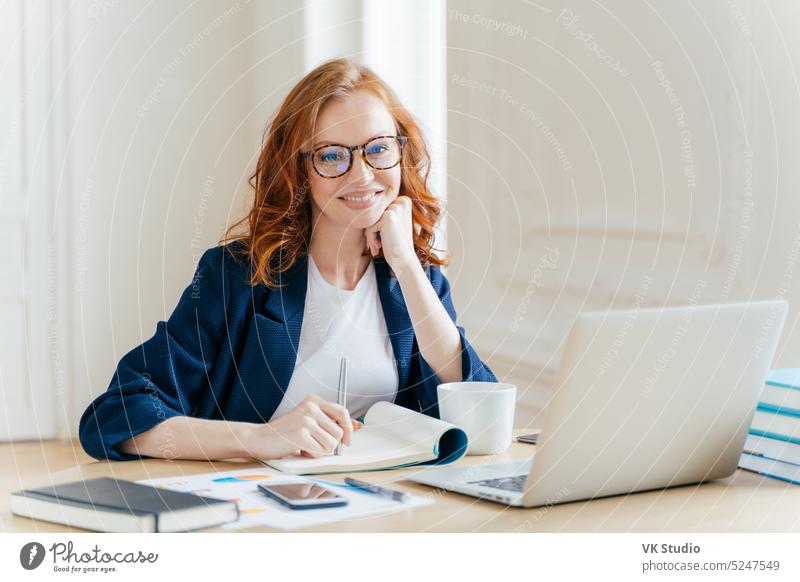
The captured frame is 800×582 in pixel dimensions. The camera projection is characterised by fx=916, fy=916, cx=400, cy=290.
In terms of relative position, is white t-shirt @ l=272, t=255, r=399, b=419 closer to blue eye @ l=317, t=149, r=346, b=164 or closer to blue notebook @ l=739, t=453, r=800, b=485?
blue eye @ l=317, t=149, r=346, b=164

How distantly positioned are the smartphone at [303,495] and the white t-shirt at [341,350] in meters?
0.44

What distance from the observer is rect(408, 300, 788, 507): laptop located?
76cm

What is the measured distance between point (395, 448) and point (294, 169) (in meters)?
0.52

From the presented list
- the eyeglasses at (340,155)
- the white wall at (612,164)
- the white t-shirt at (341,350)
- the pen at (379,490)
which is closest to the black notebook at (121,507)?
the pen at (379,490)

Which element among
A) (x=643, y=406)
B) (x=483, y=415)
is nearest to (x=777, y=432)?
(x=643, y=406)

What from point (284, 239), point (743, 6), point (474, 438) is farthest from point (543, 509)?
point (743, 6)

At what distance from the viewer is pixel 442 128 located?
2.17 m

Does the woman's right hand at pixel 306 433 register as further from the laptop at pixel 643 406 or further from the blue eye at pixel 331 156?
the blue eye at pixel 331 156

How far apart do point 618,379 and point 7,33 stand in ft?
8.28

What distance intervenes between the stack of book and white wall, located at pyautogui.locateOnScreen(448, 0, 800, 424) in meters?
0.35

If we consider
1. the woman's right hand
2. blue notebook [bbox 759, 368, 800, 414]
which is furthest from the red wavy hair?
blue notebook [bbox 759, 368, 800, 414]

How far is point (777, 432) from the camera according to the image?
92 cm

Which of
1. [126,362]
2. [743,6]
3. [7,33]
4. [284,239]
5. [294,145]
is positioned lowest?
[126,362]
